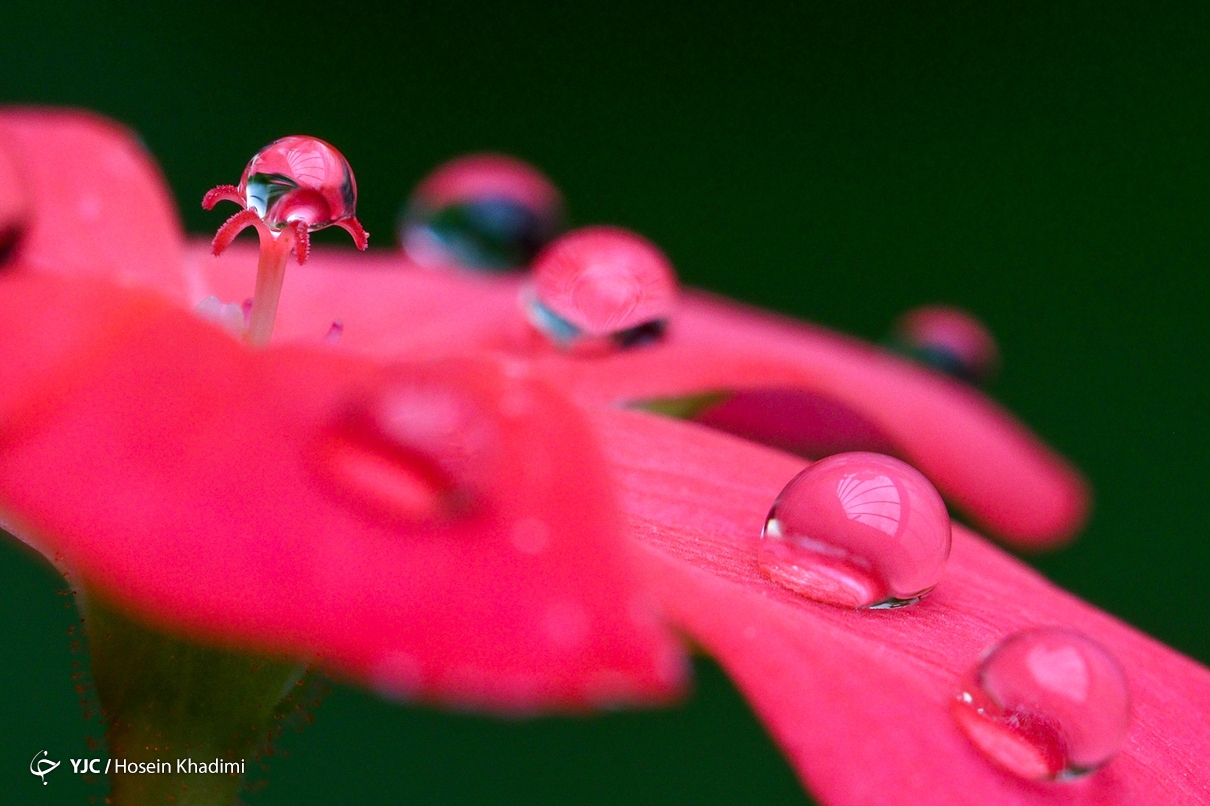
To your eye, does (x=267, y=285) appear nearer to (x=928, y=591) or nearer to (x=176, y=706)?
(x=176, y=706)

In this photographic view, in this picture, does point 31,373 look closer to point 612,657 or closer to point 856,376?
point 612,657

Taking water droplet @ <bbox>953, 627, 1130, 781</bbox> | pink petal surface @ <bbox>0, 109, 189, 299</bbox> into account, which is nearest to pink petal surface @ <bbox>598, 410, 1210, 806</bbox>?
water droplet @ <bbox>953, 627, 1130, 781</bbox>

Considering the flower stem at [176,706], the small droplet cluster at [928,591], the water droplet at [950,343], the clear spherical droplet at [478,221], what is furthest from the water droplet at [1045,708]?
the water droplet at [950,343]

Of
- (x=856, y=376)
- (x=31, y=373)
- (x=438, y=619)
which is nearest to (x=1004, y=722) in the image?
(x=438, y=619)

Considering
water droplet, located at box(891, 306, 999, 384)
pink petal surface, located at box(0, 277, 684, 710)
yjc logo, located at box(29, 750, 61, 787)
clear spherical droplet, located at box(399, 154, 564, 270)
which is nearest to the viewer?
pink petal surface, located at box(0, 277, 684, 710)

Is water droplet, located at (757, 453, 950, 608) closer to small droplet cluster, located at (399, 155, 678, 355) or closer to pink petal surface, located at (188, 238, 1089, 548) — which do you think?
pink petal surface, located at (188, 238, 1089, 548)

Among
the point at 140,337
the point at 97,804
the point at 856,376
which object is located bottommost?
the point at 97,804
